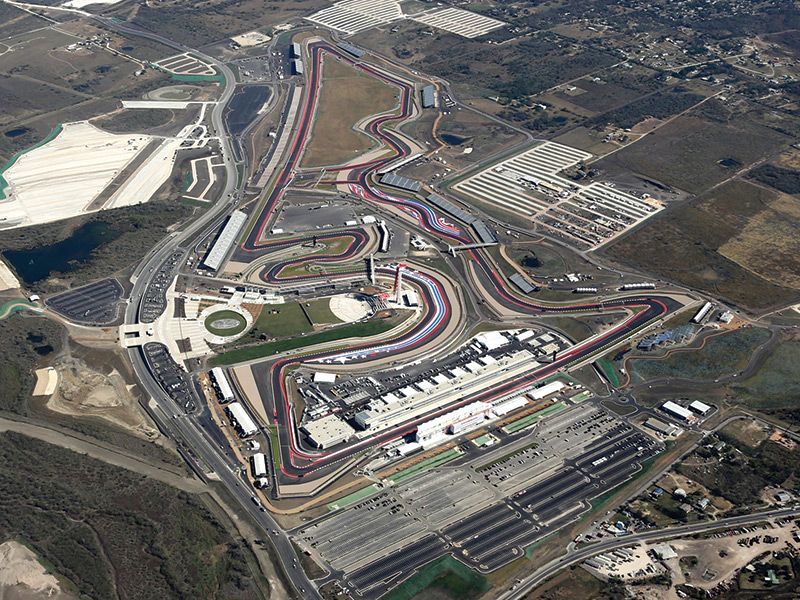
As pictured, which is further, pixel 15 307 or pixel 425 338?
pixel 15 307

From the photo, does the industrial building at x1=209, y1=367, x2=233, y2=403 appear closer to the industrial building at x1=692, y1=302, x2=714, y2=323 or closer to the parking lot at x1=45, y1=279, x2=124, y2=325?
the parking lot at x1=45, y1=279, x2=124, y2=325

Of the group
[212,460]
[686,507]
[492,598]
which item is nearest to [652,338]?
[686,507]

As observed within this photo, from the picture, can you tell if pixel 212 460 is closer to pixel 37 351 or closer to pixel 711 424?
pixel 37 351

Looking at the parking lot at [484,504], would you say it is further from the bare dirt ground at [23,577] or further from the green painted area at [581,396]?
the bare dirt ground at [23,577]

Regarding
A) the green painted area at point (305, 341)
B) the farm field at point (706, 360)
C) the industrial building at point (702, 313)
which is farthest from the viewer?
the industrial building at point (702, 313)

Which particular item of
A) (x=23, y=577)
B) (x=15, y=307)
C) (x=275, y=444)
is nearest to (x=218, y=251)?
(x=15, y=307)

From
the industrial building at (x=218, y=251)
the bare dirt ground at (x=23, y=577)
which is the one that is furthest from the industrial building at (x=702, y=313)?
the bare dirt ground at (x=23, y=577)

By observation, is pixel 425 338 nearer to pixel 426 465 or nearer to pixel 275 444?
pixel 426 465
